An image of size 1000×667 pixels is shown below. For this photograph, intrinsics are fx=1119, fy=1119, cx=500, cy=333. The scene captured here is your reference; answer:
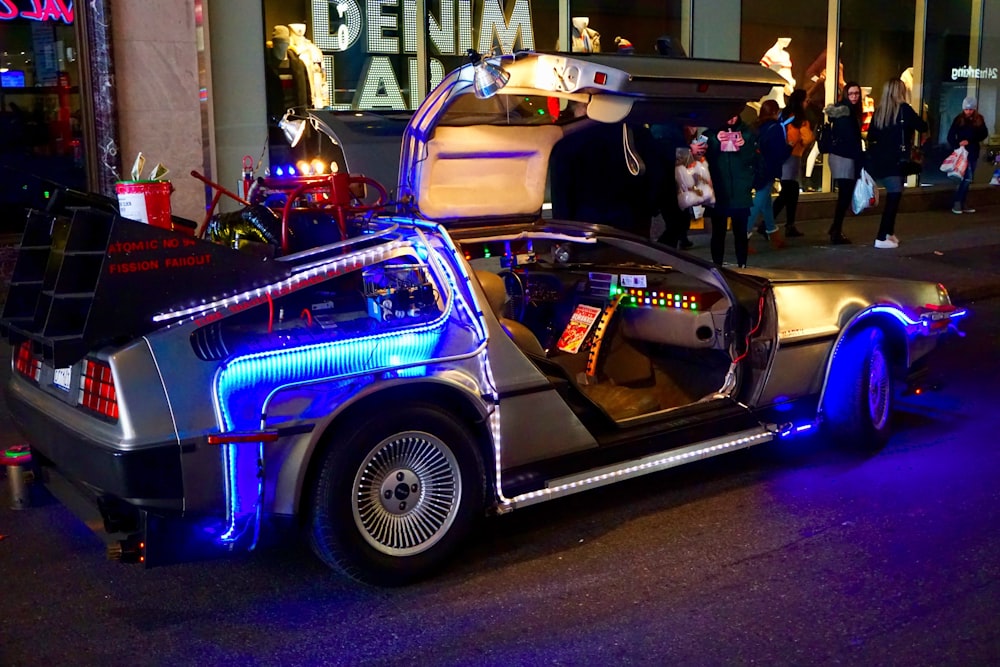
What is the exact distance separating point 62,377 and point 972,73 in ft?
63.5

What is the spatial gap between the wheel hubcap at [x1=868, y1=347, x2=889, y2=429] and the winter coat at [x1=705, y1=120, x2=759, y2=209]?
16.9 ft

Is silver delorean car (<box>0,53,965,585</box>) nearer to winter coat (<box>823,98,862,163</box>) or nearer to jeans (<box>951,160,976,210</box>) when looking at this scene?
winter coat (<box>823,98,862,163</box>)

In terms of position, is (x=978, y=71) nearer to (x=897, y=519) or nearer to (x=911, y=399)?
(x=911, y=399)

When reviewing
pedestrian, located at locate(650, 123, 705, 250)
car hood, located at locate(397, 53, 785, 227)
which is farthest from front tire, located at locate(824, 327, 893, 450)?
pedestrian, located at locate(650, 123, 705, 250)

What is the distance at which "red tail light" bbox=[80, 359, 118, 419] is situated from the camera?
13.3 feet

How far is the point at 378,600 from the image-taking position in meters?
4.43

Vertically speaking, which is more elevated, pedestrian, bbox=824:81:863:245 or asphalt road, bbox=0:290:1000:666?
pedestrian, bbox=824:81:863:245

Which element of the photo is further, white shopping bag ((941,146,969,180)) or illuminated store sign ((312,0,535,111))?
white shopping bag ((941,146,969,180))

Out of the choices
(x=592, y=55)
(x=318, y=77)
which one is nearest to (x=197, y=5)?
(x=318, y=77)

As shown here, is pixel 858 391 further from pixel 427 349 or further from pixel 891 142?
pixel 891 142

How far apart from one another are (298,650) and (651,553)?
1.64 meters

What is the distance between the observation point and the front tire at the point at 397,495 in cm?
430

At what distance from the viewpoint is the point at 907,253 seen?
1334 centimetres

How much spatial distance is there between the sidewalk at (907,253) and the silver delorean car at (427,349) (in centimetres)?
490
